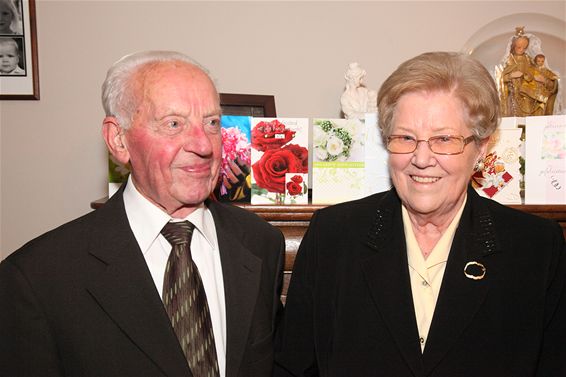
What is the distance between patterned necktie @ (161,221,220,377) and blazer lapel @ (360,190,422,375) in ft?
1.66

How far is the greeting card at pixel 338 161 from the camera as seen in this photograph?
240 cm

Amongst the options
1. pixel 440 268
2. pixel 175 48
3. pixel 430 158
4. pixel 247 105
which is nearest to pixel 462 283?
pixel 440 268

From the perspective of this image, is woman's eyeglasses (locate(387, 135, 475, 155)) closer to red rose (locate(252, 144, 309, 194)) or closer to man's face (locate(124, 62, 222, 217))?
man's face (locate(124, 62, 222, 217))

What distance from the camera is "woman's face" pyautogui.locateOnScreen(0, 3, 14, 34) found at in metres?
3.01

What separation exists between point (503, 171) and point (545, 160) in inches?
6.6

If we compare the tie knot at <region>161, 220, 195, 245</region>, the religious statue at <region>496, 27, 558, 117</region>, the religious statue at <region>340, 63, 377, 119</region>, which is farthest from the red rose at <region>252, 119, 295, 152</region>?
the religious statue at <region>496, 27, 558, 117</region>

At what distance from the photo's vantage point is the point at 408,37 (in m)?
3.16

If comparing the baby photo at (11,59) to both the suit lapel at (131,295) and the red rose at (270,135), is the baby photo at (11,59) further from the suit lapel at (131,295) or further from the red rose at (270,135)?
the suit lapel at (131,295)

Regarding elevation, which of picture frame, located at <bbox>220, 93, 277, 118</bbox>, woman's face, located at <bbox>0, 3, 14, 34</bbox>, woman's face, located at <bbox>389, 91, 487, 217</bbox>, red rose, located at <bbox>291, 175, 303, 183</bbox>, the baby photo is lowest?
red rose, located at <bbox>291, 175, 303, 183</bbox>

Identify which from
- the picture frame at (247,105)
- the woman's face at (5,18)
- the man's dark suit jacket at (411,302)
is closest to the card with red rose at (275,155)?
the picture frame at (247,105)

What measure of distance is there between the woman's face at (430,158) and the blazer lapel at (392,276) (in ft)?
0.42

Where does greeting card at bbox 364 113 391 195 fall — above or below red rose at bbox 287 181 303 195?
above

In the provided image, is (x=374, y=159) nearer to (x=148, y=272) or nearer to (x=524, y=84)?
(x=524, y=84)

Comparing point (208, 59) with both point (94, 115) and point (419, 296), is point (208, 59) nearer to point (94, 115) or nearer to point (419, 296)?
point (94, 115)
